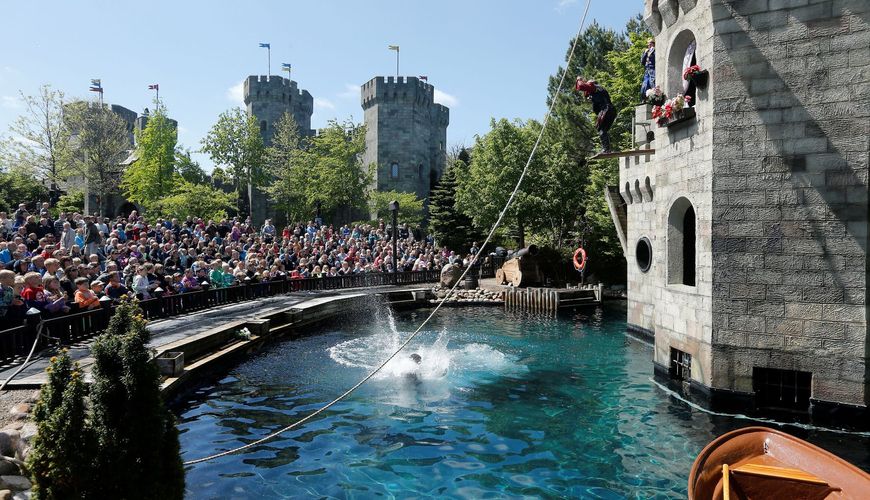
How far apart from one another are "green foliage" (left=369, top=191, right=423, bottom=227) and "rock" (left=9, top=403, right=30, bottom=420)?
4523 cm

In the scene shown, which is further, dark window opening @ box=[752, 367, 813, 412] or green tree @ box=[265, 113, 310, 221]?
green tree @ box=[265, 113, 310, 221]

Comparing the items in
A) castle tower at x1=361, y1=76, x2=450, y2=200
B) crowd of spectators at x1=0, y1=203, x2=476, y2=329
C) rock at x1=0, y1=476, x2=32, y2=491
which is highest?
castle tower at x1=361, y1=76, x2=450, y2=200

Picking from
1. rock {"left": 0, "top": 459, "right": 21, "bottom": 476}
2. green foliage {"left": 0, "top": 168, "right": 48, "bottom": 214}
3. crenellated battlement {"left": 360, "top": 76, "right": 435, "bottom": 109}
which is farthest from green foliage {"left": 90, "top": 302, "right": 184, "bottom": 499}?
crenellated battlement {"left": 360, "top": 76, "right": 435, "bottom": 109}

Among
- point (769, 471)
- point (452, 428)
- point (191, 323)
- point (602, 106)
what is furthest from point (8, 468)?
point (602, 106)

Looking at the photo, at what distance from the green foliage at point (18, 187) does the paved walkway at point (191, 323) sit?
2840 centimetres

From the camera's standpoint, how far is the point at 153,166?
4256 cm

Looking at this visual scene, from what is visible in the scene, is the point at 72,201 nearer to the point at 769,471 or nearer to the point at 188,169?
the point at 188,169

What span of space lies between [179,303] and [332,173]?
1356 inches

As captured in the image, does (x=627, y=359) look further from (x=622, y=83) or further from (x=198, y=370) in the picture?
(x=622, y=83)

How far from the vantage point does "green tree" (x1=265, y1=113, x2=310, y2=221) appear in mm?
50750

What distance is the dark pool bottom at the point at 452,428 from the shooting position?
7.57 meters

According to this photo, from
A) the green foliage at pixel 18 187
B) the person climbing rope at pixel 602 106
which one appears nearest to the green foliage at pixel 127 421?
the person climbing rope at pixel 602 106

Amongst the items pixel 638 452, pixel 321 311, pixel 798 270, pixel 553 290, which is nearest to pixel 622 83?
pixel 553 290

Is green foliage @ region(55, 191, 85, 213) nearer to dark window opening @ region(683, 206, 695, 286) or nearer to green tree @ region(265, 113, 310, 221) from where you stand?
green tree @ region(265, 113, 310, 221)
